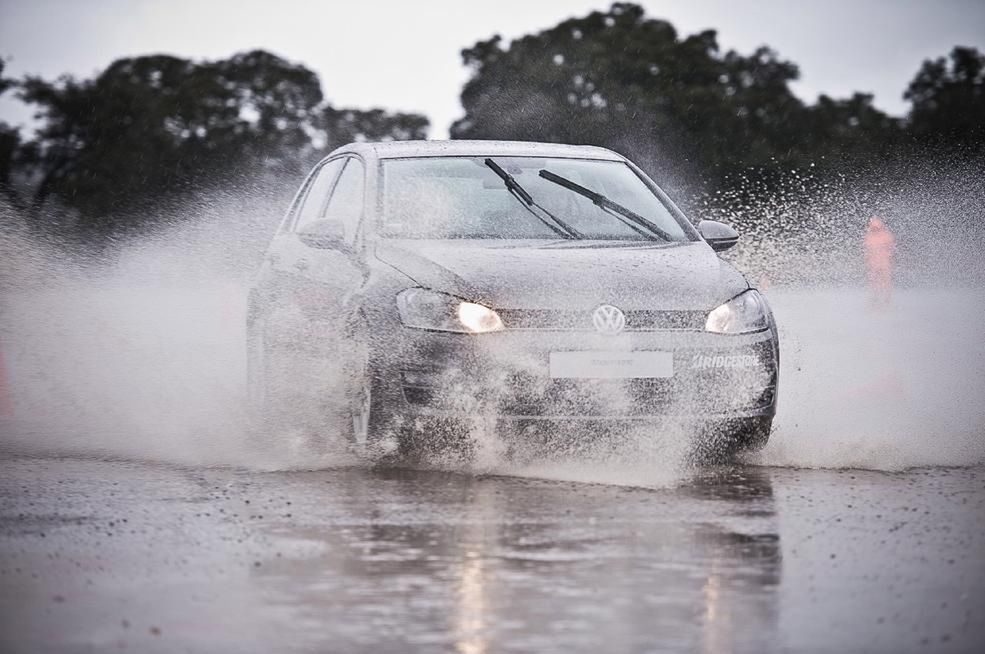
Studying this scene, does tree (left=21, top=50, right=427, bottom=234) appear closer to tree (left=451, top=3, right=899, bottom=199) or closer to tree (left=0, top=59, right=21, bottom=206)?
tree (left=0, top=59, right=21, bottom=206)

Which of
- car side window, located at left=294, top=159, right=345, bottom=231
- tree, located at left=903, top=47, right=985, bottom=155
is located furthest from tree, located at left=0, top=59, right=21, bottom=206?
car side window, located at left=294, top=159, right=345, bottom=231

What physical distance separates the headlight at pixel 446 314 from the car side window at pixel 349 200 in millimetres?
1065

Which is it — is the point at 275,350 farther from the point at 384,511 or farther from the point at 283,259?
the point at 384,511

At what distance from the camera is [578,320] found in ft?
26.9

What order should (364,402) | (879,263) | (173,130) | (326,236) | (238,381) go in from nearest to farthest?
1. (364,402)
2. (326,236)
3. (238,381)
4. (879,263)
5. (173,130)

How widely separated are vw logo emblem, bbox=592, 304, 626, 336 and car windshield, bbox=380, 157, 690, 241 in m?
1.06

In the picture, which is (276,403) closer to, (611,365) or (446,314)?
(446,314)

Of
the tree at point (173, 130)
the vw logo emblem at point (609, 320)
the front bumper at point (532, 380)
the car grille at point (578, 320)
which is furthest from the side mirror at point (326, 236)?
the tree at point (173, 130)

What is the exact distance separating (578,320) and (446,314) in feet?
Answer: 1.73

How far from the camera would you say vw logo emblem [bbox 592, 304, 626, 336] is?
8.22 m

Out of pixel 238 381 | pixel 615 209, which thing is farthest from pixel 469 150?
pixel 238 381

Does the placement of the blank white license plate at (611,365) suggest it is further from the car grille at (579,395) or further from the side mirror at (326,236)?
the side mirror at (326,236)

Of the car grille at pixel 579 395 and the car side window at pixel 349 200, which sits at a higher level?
the car side window at pixel 349 200

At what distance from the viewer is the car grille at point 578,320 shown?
8180 millimetres
